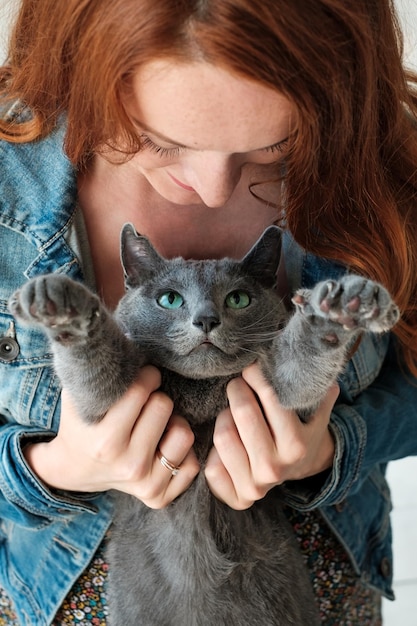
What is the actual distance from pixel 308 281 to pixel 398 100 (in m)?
0.36

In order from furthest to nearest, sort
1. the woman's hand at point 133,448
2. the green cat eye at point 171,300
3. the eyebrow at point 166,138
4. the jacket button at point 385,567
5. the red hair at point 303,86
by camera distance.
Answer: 1. the jacket button at point 385,567
2. the green cat eye at point 171,300
3. the woman's hand at point 133,448
4. the eyebrow at point 166,138
5. the red hair at point 303,86

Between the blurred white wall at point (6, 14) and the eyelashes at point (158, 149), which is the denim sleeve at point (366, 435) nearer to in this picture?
the eyelashes at point (158, 149)

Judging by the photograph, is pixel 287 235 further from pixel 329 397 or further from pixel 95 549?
pixel 95 549

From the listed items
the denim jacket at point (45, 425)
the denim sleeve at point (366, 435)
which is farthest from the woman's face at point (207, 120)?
the denim sleeve at point (366, 435)

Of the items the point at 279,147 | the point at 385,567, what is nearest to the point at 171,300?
the point at 279,147

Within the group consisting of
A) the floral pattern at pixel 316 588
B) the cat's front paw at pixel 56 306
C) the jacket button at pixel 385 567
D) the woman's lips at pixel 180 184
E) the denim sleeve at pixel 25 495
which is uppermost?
the woman's lips at pixel 180 184

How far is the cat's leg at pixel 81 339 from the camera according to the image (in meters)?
0.83

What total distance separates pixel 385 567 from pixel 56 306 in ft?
2.99

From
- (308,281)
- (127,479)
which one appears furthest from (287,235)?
(127,479)

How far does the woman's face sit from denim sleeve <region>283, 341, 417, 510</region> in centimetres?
51

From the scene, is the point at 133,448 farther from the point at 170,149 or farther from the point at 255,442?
the point at 170,149

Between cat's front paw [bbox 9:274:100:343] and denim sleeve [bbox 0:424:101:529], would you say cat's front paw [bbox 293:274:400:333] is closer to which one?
cat's front paw [bbox 9:274:100:343]

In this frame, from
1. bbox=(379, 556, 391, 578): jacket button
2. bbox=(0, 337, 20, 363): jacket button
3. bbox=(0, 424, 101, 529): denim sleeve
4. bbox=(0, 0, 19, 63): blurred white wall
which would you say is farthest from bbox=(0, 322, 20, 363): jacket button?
bbox=(379, 556, 391, 578): jacket button

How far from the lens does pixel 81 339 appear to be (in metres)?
0.90
